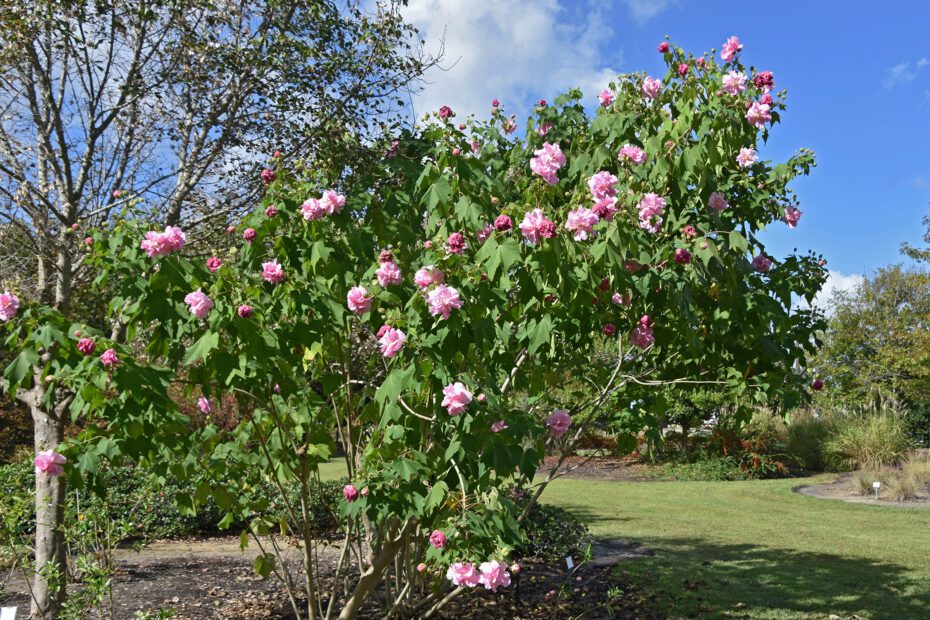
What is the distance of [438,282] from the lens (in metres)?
2.78

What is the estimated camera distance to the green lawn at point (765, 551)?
5.74m

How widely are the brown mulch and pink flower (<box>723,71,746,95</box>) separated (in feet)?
10.2

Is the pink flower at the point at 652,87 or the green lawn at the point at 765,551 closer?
the pink flower at the point at 652,87

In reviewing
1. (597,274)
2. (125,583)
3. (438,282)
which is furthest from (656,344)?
(125,583)

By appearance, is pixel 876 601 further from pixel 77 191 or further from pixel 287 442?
pixel 77 191

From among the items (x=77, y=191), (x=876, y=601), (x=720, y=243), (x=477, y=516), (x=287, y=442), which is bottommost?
(x=876, y=601)

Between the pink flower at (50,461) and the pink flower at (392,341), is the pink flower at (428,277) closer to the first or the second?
the pink flower at (392,341)

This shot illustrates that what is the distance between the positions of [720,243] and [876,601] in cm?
415

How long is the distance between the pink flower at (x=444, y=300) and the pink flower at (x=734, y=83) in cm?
184

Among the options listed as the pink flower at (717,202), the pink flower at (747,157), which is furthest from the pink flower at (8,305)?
the pink flower at (747,157)

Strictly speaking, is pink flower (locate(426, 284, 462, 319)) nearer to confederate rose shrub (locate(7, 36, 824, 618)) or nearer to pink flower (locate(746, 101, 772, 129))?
confederate rose shrub (locate(7, 36, 824, 618))

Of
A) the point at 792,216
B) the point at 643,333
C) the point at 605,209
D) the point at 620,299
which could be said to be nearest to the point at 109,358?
the point at 605,209

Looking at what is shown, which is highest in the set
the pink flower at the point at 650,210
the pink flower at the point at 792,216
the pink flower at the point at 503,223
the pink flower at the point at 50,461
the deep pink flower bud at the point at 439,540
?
the pink flower at the point at 792,216

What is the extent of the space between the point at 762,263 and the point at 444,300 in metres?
2.09
